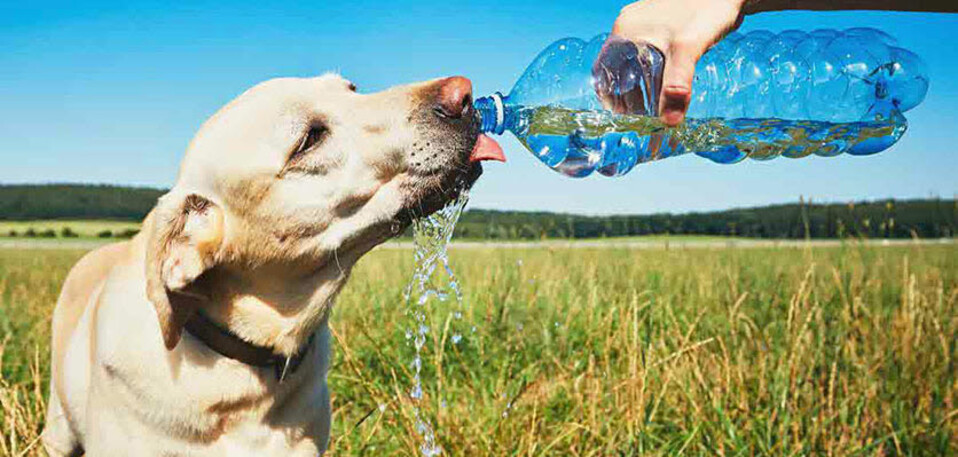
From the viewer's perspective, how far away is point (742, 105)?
326cm

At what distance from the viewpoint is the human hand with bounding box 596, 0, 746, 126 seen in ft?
6.12

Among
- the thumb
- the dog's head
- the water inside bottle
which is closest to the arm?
the thumb

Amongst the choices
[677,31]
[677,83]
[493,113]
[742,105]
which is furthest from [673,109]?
[742,105]

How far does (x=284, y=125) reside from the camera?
8.09 ft

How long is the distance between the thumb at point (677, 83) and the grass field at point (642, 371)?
1322 millimetres

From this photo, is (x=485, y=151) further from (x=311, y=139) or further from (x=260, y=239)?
(x=260, y=239)

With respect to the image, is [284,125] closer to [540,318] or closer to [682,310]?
[540,318]

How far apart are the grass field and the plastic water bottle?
0.75 meters

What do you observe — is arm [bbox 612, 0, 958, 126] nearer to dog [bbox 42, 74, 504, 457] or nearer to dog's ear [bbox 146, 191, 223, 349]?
dog [bbox 42, 74, 504, 457]

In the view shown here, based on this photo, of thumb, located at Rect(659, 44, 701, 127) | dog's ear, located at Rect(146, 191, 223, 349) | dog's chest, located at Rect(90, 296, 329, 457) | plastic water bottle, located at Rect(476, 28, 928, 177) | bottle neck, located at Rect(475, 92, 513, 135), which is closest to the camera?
thumb, located at Rect(659, 44, 701, 127)

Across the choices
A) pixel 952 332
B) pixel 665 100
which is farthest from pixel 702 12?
pixel 952 332

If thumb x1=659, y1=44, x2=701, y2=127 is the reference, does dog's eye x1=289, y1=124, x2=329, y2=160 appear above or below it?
below

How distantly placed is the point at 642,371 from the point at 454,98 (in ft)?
4.58

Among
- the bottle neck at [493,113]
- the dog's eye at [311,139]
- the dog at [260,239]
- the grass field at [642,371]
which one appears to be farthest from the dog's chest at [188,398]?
the bottle neck at [493,113]
